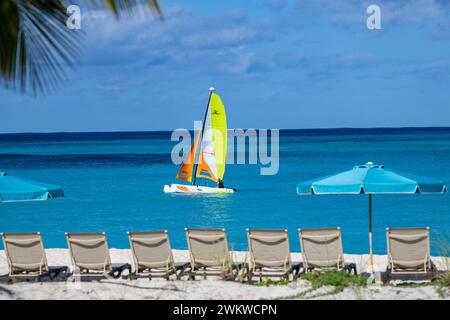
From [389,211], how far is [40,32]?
906 inches

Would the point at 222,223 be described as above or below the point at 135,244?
below

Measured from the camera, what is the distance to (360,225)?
22984mm

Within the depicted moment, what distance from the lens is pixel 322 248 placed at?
30.1ft

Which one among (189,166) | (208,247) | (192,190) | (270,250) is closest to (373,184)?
(270,250)

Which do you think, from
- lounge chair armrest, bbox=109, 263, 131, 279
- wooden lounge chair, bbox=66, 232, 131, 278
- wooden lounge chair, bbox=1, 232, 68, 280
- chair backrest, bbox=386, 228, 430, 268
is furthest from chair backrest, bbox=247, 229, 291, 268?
wooden lounge chair, bbox=1, 232, 68, 280

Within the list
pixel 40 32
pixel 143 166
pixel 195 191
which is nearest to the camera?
pixel 40 32

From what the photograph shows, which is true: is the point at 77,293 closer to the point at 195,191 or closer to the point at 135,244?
the point at 135,244

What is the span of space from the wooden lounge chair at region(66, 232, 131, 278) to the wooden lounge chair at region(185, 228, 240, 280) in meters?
0.96

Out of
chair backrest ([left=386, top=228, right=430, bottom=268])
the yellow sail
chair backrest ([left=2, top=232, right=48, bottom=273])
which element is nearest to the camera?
chair backrest ([left=386, top=228, right=430, bottom=268])

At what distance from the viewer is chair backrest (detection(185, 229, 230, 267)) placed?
363 inches

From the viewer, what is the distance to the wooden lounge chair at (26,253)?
9336mm

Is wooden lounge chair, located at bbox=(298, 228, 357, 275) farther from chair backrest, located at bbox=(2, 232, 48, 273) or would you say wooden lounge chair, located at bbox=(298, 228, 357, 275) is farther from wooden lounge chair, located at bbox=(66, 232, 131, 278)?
chair backrest, located at bbox=(2, 232, 48, 273)

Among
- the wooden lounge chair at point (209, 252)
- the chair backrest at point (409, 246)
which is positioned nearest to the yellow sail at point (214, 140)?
the wooden lounge chair at point (209, 252)
